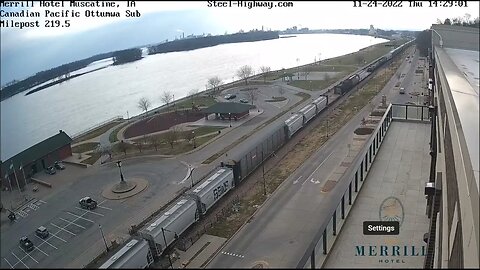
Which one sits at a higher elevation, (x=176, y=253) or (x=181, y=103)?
(x=181, y=103)

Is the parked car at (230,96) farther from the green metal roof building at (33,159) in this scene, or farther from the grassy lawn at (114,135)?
the green metal roof building at (33,159)

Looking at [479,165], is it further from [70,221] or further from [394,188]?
[70,221]

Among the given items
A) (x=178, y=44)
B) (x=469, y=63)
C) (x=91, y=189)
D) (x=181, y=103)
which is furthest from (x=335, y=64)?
(x=178, y=44)

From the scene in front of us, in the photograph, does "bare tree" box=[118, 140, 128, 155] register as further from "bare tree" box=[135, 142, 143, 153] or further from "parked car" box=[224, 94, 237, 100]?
"parked car" box=[224, 94, 237, 100]

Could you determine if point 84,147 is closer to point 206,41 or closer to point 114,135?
point 114,135

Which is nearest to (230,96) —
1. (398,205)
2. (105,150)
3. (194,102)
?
(194,102)

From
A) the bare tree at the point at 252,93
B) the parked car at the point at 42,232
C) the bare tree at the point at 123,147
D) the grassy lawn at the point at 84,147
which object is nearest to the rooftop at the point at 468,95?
the parked car at the point at 42,232

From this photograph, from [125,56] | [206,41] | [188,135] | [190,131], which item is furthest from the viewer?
[206,41]

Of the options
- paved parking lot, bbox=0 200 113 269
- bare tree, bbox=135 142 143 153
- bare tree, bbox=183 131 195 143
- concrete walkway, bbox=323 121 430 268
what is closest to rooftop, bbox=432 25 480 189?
concrete walkway, bbox=323 121 430 268
